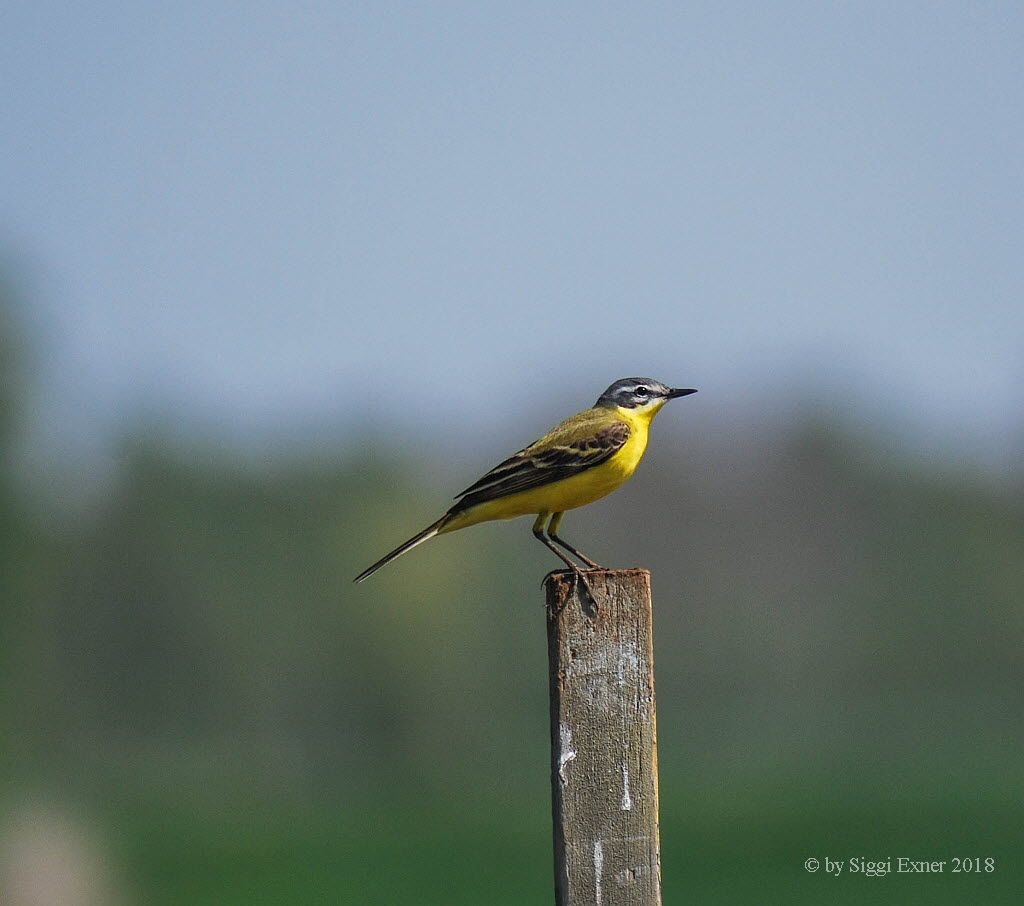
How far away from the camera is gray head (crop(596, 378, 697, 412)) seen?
10969 mm

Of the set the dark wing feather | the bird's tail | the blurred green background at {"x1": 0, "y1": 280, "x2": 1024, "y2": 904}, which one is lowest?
the blurred green background at {"x1": 0, "y1": 280, "x2": 1024, "y2": 904}

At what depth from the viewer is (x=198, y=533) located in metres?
76.1

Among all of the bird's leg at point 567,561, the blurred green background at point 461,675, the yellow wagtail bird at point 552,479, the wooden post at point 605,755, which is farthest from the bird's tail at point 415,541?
the blurred green background at point 461,675

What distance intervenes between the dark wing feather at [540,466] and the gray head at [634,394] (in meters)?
0.81

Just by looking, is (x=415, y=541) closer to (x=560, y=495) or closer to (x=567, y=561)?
(x=560, y=495)

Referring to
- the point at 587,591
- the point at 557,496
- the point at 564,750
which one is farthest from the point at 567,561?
the point at 564,750

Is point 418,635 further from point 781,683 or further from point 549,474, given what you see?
point 549,474

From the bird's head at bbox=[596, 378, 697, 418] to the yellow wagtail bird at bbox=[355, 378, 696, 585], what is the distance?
0.55m

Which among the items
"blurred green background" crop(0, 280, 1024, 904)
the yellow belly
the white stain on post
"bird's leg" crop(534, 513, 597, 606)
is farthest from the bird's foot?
"blurred green background" crop(0, 280, 1024, 904)

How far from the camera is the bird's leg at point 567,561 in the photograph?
6.41 meters

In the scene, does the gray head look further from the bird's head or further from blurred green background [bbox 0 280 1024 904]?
blurred green background [bbox 0 280 1024 904]

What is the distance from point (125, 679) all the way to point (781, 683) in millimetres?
41474

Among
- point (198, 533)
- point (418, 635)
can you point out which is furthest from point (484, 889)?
point (198, 533)

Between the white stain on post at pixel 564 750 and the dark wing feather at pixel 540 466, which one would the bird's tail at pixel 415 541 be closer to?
the dark wing feather at pixel 540 466
